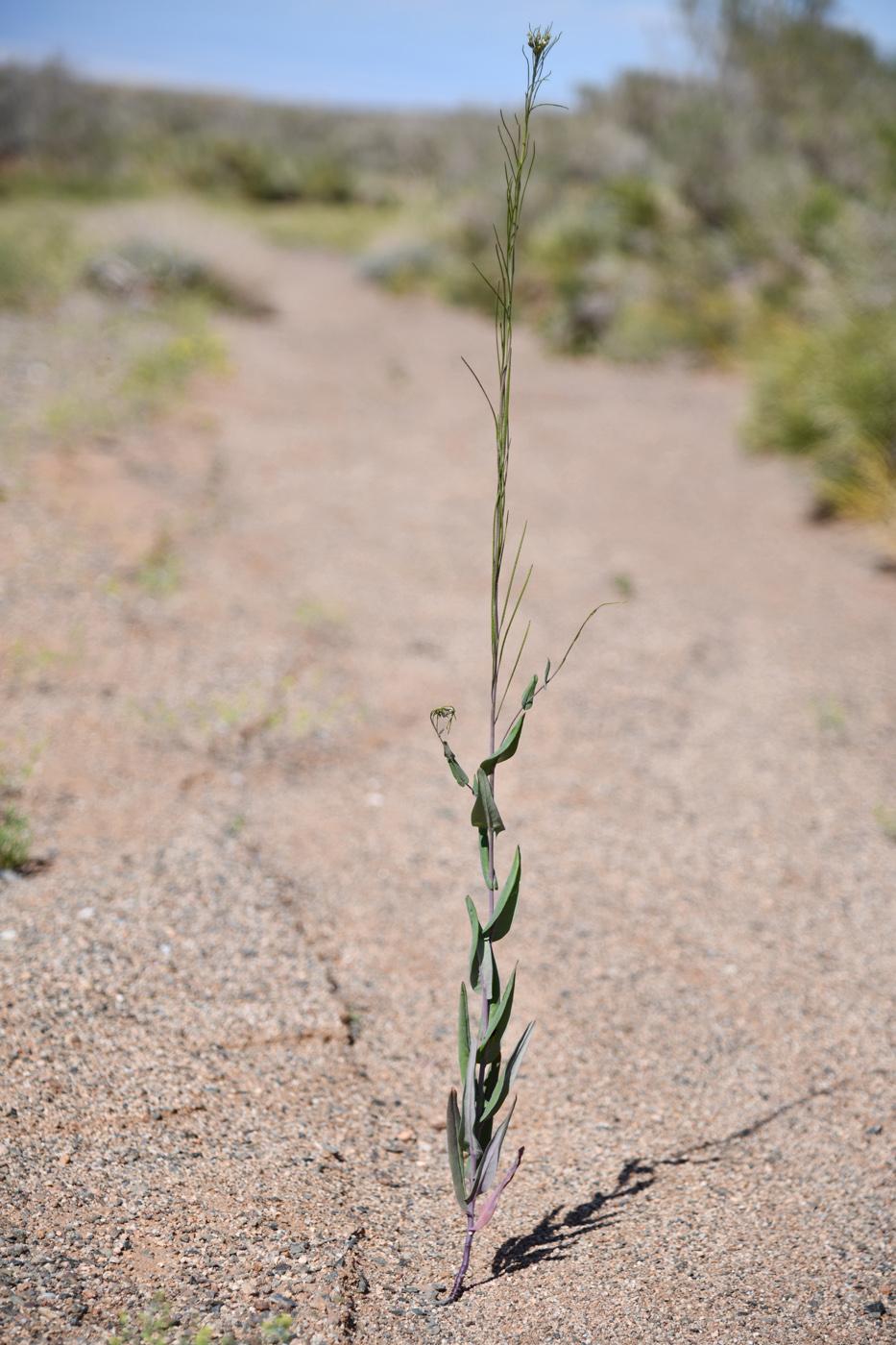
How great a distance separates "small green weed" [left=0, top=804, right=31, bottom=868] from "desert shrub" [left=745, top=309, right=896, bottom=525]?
5.53 m

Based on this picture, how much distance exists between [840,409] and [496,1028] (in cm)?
624

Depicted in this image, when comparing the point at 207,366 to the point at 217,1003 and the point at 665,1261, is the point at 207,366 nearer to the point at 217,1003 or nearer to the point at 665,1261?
the point at 217,1003

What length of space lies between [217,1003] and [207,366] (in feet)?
24.0

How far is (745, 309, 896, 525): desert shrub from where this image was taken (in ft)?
21.0

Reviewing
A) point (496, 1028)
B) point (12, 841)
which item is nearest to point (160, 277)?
point (12, 841)

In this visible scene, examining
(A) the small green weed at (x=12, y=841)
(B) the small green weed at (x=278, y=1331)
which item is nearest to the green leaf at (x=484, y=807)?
(B) the small green weed at (x=278, y=1331)

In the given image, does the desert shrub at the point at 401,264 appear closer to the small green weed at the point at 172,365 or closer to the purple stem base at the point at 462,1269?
the small green weed at the point at 172,365

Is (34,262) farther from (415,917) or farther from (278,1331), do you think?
(278,1331)

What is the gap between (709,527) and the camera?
668 centimetres

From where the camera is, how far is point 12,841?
2.91 meters

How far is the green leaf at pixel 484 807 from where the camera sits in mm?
1480

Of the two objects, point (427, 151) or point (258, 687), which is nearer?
point (258, 687)

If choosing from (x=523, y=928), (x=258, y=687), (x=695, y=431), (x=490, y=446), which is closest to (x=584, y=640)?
(x=258, y=687)

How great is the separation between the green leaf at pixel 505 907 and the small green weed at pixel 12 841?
6.32 ft
